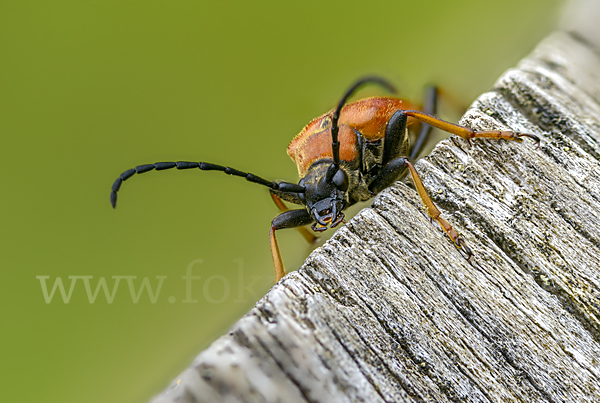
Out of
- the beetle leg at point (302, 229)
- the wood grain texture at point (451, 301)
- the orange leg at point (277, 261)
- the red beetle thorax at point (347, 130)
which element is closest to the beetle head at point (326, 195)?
the red beetle thorax at point (347, 130)

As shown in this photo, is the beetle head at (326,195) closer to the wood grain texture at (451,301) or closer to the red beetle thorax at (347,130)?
the red beetle thorax at (347,130)

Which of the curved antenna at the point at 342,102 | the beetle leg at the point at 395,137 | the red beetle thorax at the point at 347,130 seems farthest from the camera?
the red beetle thorax at the point at 347,130

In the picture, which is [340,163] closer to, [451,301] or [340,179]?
[340,179]

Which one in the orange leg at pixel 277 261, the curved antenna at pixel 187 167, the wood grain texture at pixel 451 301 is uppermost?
the curved antenna at pixel 187 167

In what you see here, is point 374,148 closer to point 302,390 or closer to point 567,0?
point 302,390

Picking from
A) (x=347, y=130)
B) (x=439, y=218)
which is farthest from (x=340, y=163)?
(x=439, y=218)

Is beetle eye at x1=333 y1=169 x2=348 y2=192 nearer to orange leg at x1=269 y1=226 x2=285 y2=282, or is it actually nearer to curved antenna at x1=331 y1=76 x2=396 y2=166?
curved antenna at x1=331 y1=76 x2=396 y2=166

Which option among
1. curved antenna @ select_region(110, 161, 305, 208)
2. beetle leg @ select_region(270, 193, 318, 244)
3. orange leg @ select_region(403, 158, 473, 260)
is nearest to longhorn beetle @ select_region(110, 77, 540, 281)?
curved antenna @ select_region(110, 161, 305, 208)
